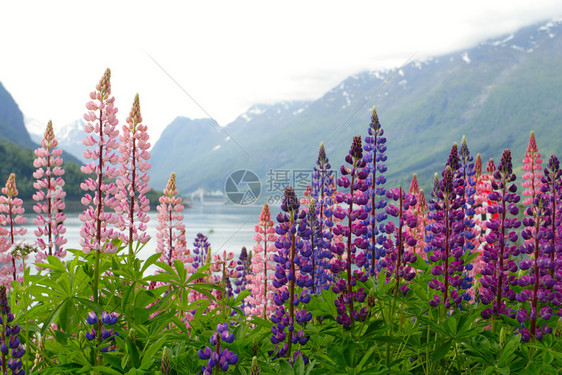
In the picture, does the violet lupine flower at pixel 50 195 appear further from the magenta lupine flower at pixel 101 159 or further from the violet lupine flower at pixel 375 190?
the violet lupine flower at pixel 375 190

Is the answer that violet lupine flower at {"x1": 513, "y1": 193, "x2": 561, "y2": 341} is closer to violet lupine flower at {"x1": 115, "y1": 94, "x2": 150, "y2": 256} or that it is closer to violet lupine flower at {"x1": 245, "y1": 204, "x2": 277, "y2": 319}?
violet lupine flower at {"x1": 245, "y1": 204, "x2": 277, "y2": 319}

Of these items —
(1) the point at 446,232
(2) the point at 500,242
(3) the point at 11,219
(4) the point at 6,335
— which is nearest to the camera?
(4) the point at 6,335

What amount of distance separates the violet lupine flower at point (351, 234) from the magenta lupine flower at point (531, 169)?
284cm

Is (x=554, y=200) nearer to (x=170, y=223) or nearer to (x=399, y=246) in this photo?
(x=399, y=246)

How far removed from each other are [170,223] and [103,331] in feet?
5.84

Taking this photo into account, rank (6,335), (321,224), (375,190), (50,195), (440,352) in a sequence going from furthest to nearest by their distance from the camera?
(50,195)
(321,224)
(375,190)
(440,352)
(6,335)

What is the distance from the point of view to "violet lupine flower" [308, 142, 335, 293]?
3.85 metres

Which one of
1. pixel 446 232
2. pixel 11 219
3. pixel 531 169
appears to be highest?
pixel 531 169

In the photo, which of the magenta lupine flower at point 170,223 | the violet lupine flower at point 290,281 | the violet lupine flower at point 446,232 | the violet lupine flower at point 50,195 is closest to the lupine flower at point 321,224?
the violet lupine flower at point 290,281

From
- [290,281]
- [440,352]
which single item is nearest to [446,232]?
[440,352]

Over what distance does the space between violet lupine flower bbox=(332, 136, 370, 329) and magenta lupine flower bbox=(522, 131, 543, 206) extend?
284cm

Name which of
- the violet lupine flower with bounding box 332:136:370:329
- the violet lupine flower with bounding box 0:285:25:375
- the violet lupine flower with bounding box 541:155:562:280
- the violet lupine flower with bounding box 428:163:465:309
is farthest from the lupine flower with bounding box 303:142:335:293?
the violet lupine flower with bounding box 0:285:25:375

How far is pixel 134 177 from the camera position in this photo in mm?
4168

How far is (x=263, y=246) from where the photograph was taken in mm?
6086
